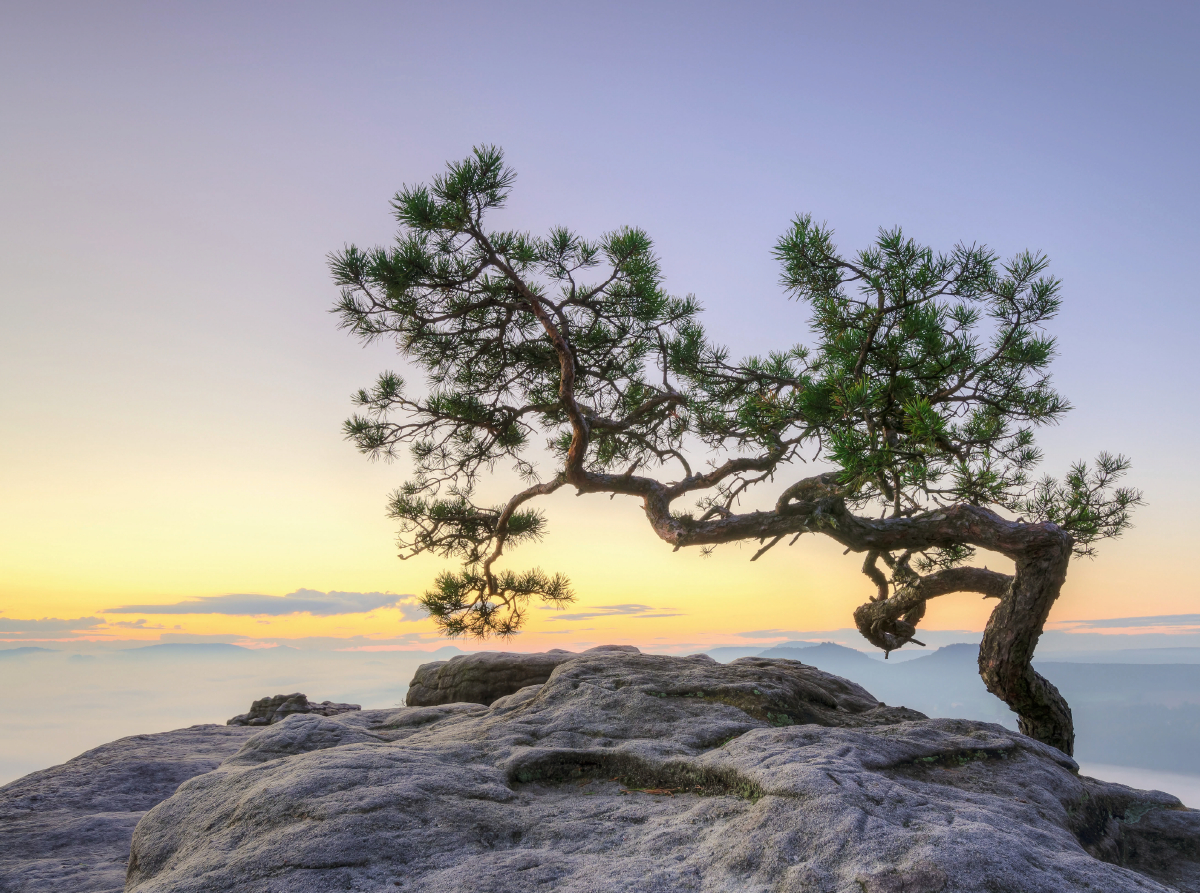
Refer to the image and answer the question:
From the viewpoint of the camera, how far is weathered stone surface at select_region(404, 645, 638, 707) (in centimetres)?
816

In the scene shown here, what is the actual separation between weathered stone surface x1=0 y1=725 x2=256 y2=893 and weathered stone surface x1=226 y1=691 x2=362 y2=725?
1.52 meters

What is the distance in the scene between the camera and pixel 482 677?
8305 mm

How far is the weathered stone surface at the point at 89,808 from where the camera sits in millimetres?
4027

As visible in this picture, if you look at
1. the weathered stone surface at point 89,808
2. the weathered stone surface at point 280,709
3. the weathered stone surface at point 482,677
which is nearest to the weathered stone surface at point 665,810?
the weathered stone surface at point 89,808

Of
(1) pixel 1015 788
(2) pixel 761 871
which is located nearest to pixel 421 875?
(2) pixel 761 871

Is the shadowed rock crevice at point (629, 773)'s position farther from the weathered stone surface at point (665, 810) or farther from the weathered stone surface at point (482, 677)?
the weathered stone surface at point (482, 677)

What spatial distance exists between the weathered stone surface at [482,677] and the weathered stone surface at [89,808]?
208cm

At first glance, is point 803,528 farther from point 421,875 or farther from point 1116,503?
point 421,875

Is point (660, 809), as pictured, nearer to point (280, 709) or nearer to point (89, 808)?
point (89, 808)

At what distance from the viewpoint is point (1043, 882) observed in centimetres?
253

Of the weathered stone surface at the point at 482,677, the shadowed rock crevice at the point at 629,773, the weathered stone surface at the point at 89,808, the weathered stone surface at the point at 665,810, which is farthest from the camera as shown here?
the weathered stone surface at the point at 482,677

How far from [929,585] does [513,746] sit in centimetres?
423

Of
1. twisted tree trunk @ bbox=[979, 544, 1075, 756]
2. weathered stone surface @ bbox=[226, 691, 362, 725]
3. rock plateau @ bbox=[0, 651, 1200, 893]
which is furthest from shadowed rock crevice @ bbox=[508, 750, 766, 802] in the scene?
weathered stone surface @ bbox=[226, 691, 362, 725]

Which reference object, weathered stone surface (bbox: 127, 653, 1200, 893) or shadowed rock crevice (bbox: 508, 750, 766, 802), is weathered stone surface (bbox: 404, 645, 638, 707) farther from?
shadowed rock crevice (bbox: 508, 750, 766, 802)
